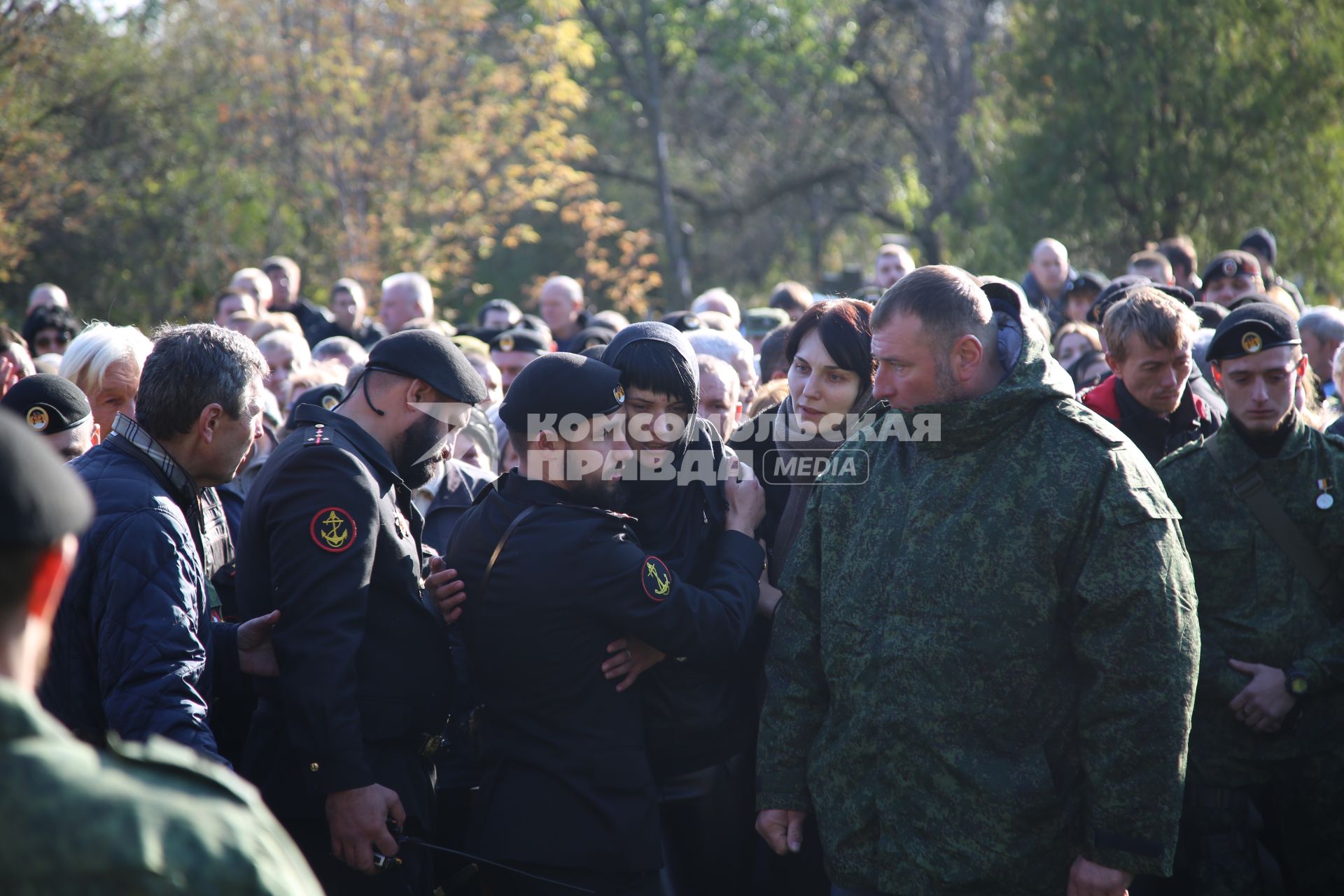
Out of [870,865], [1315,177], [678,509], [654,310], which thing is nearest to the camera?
[870,865]

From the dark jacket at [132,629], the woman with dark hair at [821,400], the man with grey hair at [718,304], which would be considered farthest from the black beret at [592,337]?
the dark jacket at [132,629]

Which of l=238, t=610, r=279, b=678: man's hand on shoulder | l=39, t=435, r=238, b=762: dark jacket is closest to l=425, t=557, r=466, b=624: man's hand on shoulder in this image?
l=238, t=610, r=279, b=678: man's hand on shoulder

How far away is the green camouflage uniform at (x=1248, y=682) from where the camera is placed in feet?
12.2

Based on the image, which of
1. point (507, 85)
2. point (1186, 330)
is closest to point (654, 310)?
point (507, 85)

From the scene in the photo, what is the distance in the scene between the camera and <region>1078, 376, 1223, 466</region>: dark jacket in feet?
14.3

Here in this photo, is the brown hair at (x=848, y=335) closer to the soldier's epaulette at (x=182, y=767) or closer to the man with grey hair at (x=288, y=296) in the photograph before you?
the soldier's epaulette at (x=182, y=767)

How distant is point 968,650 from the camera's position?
9.20ft

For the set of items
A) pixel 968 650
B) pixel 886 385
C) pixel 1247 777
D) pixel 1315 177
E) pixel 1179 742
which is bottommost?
pixel 1247 777

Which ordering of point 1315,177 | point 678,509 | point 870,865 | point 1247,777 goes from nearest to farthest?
point 870,865 < point 678,509 < point 1247,777 < point 1315,177

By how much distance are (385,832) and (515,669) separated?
0.53 meters

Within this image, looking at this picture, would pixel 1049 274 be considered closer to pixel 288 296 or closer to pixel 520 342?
pixel 520 342

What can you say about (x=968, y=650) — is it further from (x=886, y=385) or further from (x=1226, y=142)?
A: (x=1226, y=142)

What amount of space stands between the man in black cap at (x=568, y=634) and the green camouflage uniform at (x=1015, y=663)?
493 mm

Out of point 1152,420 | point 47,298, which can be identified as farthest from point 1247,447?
point 47,298
